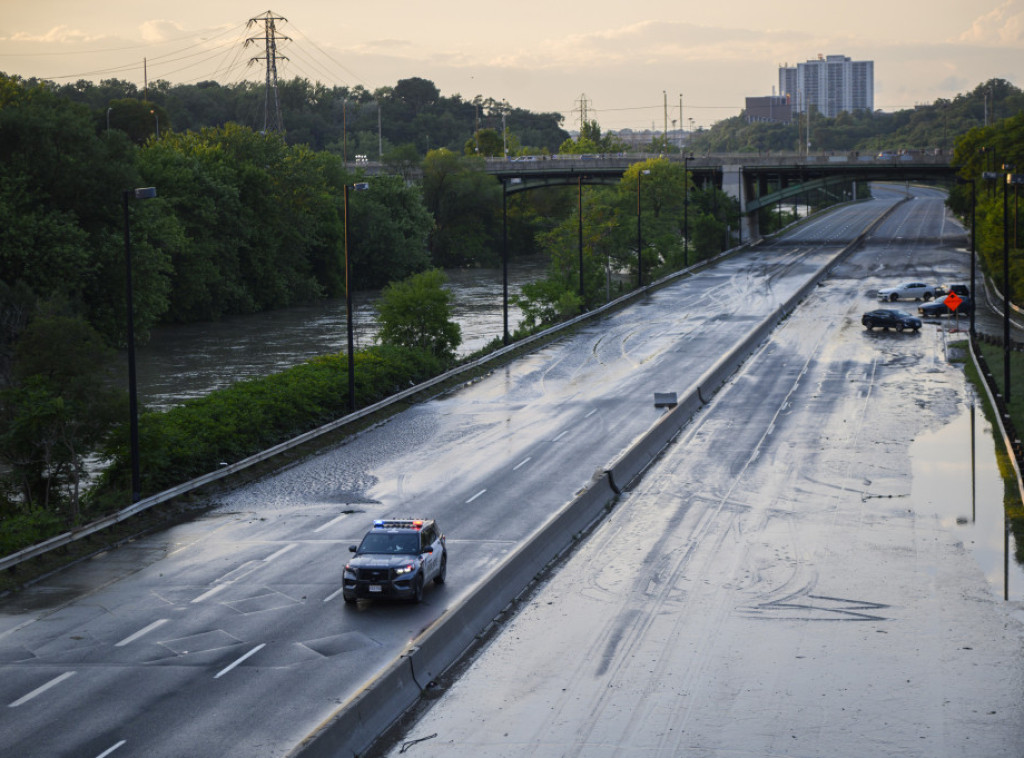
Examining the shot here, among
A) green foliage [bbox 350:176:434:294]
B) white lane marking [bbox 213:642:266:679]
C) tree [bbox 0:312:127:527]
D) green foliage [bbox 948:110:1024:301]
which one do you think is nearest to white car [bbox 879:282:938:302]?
green foliage [bbox 948:110:1024:301]

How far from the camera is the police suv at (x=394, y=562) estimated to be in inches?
939

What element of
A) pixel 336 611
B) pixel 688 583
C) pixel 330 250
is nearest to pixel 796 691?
pixel 688 583

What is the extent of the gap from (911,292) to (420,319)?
38.4 meters

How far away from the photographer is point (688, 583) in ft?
87.0

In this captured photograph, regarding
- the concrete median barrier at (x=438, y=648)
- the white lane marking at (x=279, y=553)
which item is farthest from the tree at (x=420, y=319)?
the white lane marking at (x=279, y=553)

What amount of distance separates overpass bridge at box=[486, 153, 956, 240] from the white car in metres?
44.4

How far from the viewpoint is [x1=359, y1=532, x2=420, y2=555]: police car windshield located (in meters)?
24.5

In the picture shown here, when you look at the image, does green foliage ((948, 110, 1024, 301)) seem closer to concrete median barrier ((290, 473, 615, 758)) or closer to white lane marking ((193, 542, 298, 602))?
concrete median barrier ((290, 473, 615, 758))

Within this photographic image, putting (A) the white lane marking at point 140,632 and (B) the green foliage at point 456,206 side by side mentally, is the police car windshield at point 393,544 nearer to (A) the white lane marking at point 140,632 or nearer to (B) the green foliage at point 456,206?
(A) the white lane marking at point 140,632

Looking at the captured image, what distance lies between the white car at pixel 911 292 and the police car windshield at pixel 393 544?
2460 inches

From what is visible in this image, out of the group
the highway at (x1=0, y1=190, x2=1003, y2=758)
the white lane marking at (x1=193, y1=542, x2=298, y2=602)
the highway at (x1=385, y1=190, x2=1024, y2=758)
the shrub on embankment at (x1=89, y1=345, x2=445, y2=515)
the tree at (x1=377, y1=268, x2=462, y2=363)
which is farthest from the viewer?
the tree at (x1=377, y1=268, x2=462, y2=363)

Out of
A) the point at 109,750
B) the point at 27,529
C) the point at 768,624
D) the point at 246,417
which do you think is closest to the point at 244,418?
the point at 246,417

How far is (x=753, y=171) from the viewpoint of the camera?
442ft

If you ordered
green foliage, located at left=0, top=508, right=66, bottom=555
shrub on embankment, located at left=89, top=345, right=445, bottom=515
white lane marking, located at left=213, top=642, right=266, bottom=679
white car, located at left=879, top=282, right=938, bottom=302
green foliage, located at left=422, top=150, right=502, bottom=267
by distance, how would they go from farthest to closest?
1. green foliage, located at left=422, top=150, right=502, bottom=267
2. white car, located at left=879, top=282, right=938, bottom=302
3. shrub on embankment, located at left=89, top=345, right=445, bottom=515
4. green foliage, located at left=0, top=508, right=66, bottom=555
5. white lane marking, located at left=213, top=642, right=266, bottom=679
